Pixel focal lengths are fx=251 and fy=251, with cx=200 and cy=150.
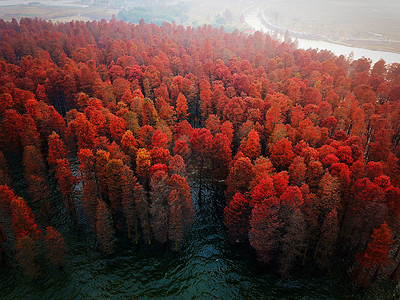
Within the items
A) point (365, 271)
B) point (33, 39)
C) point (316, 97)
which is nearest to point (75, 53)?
point (33, 39)

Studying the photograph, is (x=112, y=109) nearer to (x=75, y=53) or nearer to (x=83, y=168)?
(x=83, y=168)

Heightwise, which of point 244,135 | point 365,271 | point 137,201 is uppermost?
point 244,135

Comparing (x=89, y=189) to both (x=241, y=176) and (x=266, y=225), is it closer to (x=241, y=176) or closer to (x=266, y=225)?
(x=241, y=176)

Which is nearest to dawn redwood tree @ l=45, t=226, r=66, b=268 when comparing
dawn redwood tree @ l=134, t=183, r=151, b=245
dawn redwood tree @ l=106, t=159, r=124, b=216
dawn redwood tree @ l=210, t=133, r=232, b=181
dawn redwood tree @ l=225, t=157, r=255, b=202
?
dawn redwood tree @ l=106, t=159, r=124, b=216

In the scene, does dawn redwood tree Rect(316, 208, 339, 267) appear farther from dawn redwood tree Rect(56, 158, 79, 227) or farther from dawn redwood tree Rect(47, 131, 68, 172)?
dawn redwood tree Rect(47, 131, 68, 172)

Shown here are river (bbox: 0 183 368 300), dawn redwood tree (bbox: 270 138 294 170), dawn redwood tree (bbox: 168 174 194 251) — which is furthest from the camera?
dawn redwood tree (bbox: 270 138 294 170)

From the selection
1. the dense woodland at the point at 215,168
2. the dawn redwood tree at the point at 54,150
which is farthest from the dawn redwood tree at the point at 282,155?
the dawn redwood tree at the point at 54,150
